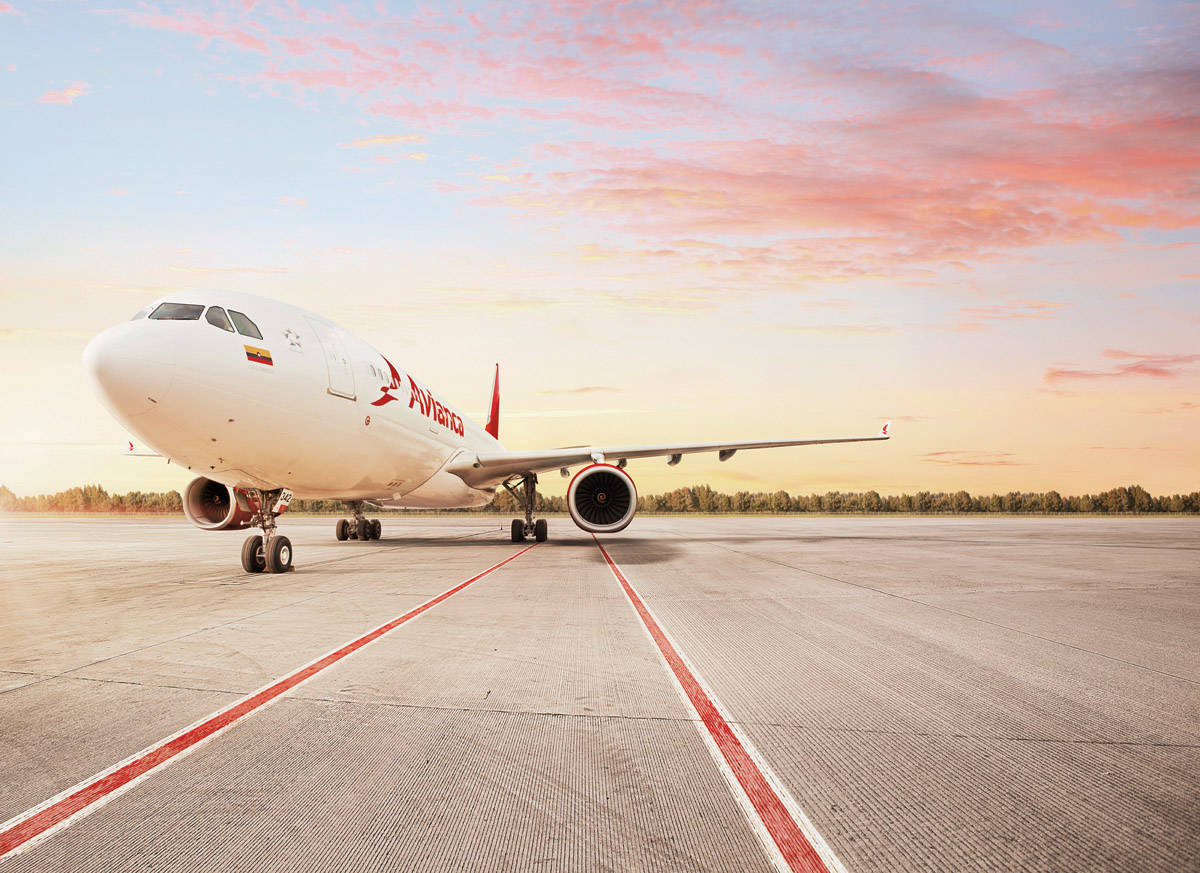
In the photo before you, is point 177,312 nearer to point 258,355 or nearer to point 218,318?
point 218,318

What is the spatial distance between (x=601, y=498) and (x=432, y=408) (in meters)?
4.31

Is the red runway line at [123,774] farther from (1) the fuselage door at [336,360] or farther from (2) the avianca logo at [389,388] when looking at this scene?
(2) the avianca logo at [389,388]

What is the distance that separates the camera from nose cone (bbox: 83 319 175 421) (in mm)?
7801

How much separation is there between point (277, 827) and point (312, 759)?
618mm

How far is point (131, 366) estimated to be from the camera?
25.7 ft

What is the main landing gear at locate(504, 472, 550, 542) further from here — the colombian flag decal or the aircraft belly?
the colombian flag decal

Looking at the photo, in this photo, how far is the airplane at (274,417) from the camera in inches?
320

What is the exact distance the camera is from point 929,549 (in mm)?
15953

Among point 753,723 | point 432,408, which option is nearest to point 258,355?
point 432,408

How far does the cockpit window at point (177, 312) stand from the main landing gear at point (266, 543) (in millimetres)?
3156

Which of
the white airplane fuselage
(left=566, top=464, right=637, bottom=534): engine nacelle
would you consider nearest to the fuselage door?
the white airplane fuselage

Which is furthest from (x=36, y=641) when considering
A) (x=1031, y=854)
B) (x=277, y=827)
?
(x=1031, y=854)

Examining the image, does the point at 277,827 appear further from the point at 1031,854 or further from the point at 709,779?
the point at 1031,854

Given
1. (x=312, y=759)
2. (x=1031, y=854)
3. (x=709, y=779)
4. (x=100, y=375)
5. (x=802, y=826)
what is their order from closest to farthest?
(x=1031, y=854) → (x=802, y=826) → (x=709, y=779) → (x=312, y=759) → (x=100, y=375)
